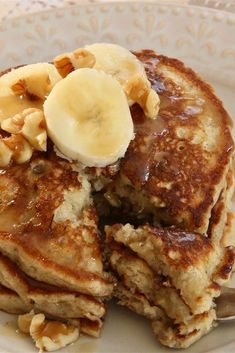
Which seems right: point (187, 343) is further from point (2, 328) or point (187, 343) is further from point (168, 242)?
point (2, 328)

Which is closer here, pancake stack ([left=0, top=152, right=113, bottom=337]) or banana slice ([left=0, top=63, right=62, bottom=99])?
pancake stack ([left=0, top=152, right=113, bottom=337])

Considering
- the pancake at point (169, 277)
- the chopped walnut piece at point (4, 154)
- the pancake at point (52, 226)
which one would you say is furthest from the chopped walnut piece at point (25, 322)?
the chopped walnut piece at point (4, 154)

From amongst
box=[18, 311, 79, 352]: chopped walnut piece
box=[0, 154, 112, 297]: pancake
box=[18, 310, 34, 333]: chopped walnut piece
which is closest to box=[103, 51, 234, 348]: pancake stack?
box=[0, 154, 112, 297]: pancake

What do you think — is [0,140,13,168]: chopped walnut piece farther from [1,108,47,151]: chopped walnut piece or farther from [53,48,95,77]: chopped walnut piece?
[53,48,95,77]: chopped walnut piece

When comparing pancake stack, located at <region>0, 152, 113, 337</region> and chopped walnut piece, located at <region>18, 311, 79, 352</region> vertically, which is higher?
pancake stack, located at <region>0, 152, 113, 337</region>

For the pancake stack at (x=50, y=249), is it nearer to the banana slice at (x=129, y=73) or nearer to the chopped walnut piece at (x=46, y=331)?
the chopped walnut piece at (x=46, y=331)
